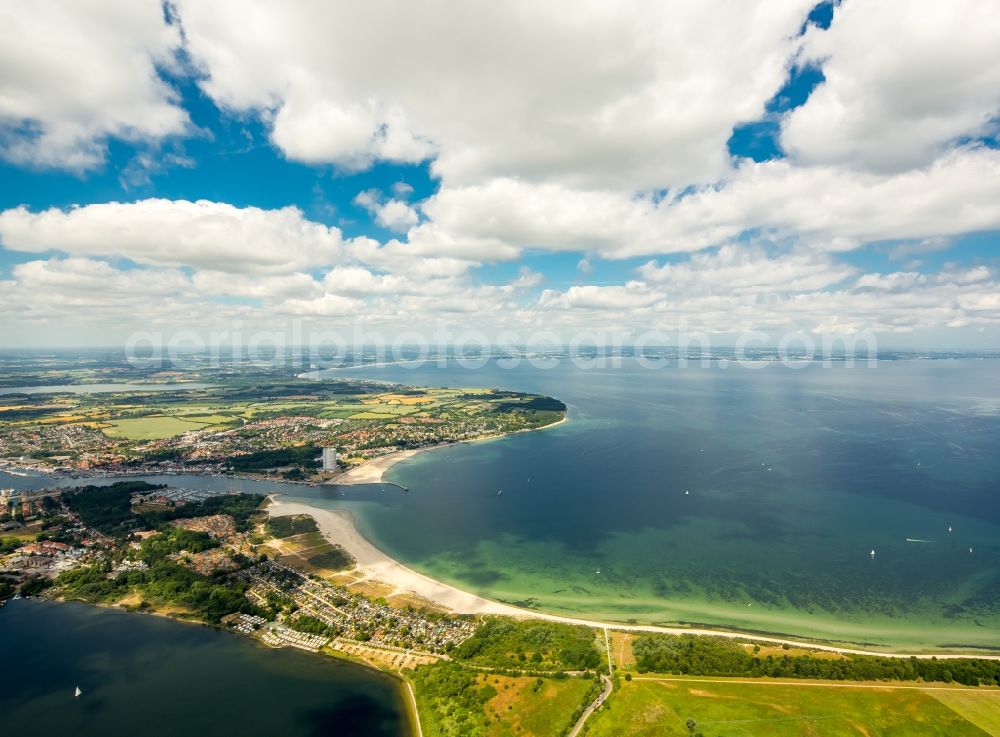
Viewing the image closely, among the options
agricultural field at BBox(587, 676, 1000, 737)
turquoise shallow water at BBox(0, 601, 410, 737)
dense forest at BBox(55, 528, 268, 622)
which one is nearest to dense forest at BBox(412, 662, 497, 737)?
turquoise shallow water at BBox(0, 601, 410, 737)

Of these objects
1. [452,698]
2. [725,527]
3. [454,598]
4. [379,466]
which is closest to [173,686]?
[452,698]

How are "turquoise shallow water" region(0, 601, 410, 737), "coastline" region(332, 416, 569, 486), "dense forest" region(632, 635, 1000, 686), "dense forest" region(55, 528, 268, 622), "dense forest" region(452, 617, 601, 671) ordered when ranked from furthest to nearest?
"coastline" region(332, 416, 569, 486), "dense forest" region(55, 528, 268, 622), "dense forest" region(452, 617, 601, 671), "dense forest" region(632, 635, 1000, 686), "turquoise shallow water" region(0, 601, 410, 737)

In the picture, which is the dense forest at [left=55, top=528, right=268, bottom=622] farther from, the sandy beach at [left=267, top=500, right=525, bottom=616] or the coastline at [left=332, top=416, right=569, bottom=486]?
the coastline at [left=332, top=416, right=569, bottom=486]

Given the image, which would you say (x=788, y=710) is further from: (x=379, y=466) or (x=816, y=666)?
(x=379, y=466)

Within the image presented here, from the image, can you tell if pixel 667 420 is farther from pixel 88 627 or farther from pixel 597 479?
pixel 88 627

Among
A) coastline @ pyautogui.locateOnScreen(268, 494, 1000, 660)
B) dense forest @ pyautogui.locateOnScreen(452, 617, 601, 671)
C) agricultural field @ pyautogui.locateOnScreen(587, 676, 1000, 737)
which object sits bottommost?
coastline @ pyautogui.locateOnScreen(268, 494, 1000, 660)

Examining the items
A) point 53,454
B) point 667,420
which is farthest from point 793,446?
point 53,454
